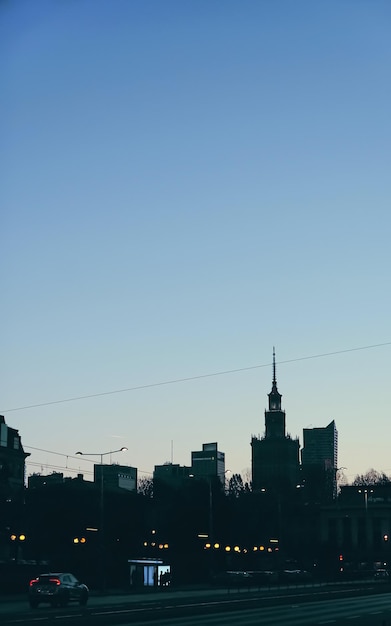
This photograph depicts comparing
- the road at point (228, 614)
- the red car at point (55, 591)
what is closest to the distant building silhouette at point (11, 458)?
the red car at point (55, 591)

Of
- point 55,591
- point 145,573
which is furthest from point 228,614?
point 145,573

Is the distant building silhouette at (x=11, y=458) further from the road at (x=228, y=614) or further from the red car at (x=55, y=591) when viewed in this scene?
the road at (x=228, y=614)

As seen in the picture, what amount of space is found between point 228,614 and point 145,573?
34907mm

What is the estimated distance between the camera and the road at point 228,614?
133 ft

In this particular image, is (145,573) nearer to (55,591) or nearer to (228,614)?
(55,591)

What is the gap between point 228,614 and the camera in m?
48.9

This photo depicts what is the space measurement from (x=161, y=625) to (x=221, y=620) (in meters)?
4.74

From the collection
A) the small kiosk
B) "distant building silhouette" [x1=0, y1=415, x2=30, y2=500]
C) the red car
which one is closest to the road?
the red car

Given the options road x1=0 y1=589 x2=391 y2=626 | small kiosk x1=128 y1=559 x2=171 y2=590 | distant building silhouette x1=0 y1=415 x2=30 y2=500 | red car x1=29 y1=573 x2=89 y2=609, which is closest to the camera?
road x1=0 y1=589 x2=391 y2=626

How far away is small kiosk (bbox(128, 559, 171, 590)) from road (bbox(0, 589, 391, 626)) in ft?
61.8

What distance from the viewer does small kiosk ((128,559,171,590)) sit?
266 ft

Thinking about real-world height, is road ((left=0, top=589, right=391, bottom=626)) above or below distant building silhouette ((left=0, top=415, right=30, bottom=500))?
below

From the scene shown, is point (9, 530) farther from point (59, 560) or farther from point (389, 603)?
point (389, 603)

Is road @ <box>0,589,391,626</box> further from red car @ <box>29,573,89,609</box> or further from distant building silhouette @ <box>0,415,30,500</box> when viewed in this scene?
distant building silhouette @ <box>0,415,30,500</box>
